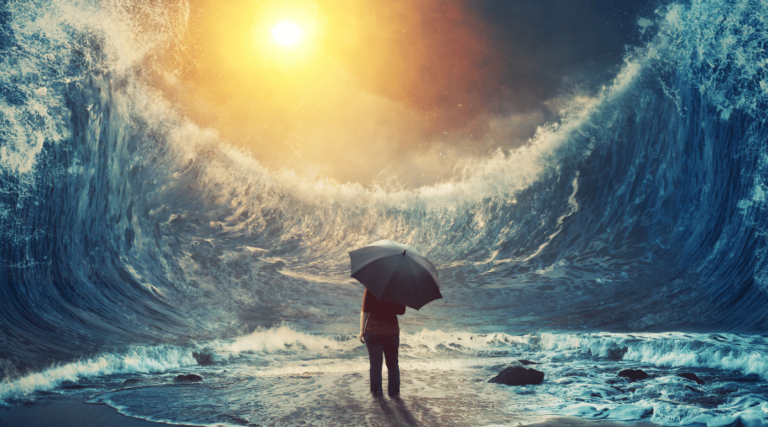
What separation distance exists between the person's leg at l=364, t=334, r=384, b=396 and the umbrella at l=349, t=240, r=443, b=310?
0.40 metres

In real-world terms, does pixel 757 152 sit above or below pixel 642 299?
above

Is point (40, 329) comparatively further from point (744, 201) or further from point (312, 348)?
point (744, 201)

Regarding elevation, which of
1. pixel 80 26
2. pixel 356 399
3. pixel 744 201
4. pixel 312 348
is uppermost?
pixel 80 26

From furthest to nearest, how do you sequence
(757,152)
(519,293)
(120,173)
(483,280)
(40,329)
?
(483,280)
(519,293)
(120,173)
(757,152)
(40,329)

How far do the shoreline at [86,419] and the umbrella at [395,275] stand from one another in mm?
771

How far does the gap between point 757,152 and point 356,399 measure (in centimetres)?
924

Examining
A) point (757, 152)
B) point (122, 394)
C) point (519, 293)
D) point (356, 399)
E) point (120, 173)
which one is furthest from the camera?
point (519, 293)

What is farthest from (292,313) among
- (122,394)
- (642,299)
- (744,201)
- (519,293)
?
(744,201)

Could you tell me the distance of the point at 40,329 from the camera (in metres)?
5.86

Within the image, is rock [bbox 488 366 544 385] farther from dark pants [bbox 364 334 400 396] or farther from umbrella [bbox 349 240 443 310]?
umbrella [bbox 349 240 443 310]

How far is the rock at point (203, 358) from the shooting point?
6.14 meters

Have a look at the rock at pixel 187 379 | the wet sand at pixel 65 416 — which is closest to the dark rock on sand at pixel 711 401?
the wet sand at pixel 65 416

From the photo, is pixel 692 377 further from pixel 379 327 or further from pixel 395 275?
pixel 395 275

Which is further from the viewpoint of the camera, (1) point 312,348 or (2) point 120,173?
(2) point 120,173
